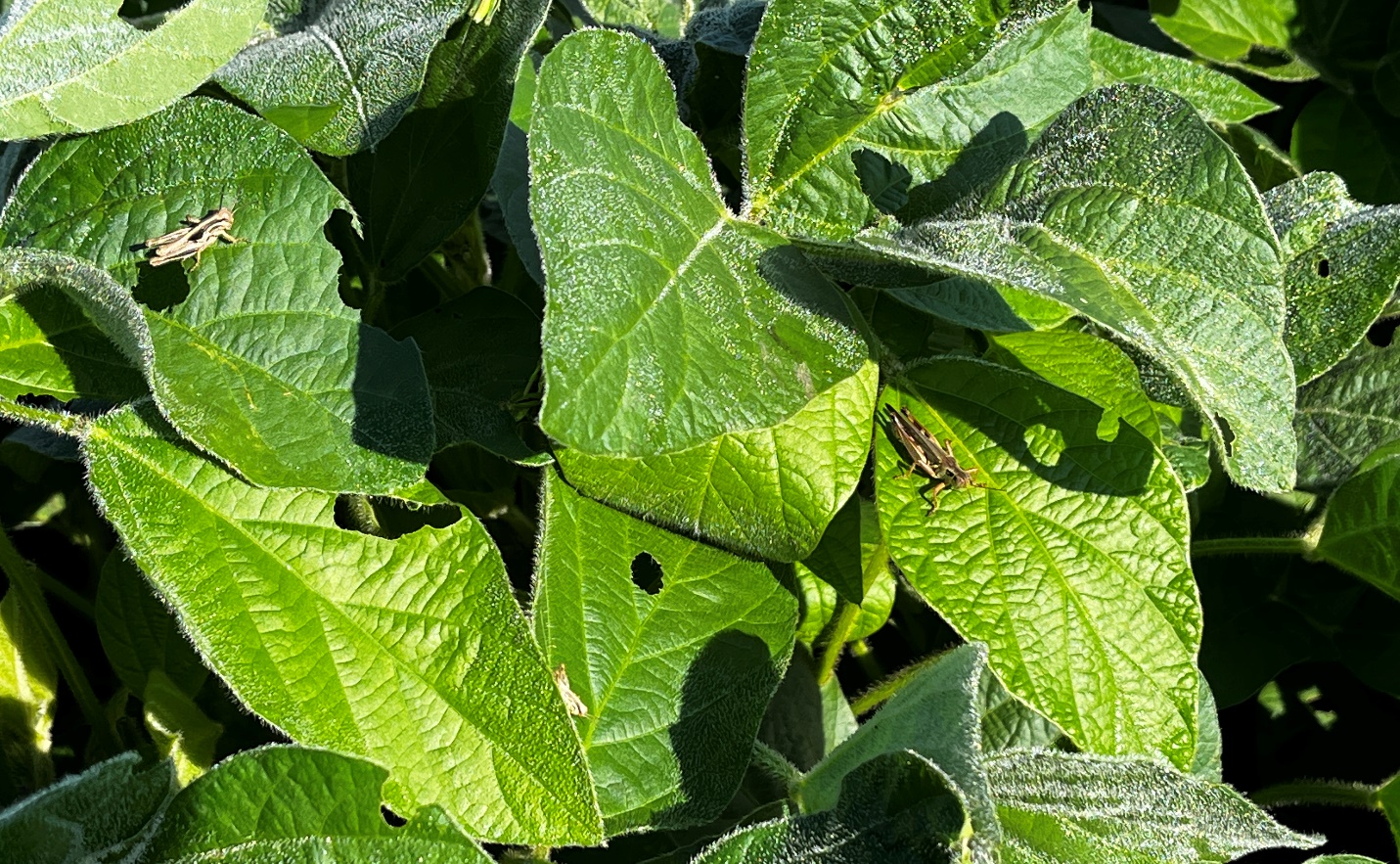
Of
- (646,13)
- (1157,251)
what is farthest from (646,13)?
(1157,251)

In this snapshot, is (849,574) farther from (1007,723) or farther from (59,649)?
(59,649)

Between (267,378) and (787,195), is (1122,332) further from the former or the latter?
(267,378)

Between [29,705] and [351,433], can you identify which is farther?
[29,705]

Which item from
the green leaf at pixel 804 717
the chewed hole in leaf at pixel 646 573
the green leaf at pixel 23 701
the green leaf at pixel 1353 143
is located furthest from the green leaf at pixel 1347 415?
the green leaf at pixel 23 701

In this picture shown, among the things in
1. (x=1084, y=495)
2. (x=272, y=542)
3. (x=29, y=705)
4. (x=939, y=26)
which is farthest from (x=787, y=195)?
(x=29, y=705)

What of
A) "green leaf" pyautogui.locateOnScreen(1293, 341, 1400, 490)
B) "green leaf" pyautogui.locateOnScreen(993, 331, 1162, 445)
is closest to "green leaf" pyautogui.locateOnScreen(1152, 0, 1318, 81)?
"green leaf" pyautogui.locateOnScreen(1293, 341, 1400, 490)
